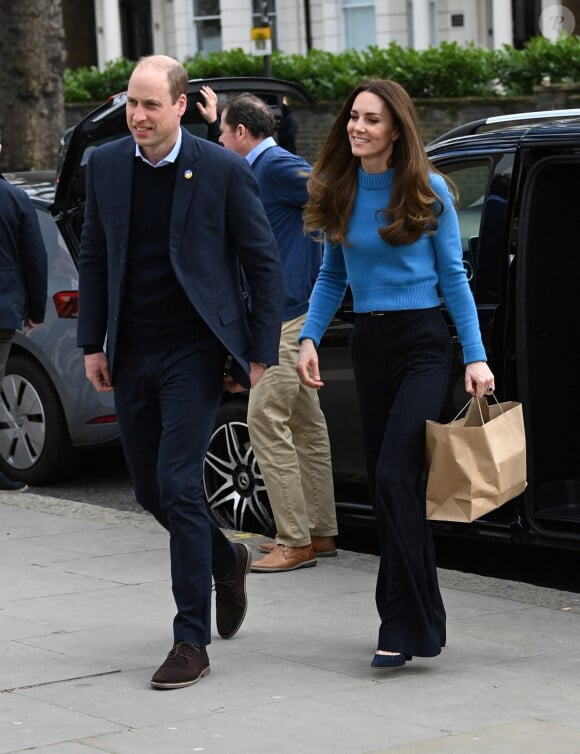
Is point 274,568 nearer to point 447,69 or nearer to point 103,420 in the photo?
point 103,420

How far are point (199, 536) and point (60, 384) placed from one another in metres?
4.10

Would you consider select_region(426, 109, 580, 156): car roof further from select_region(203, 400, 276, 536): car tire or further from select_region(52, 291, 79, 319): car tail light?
select_region(52, 291, 79, 319): car tail light

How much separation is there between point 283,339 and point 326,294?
4.18ft

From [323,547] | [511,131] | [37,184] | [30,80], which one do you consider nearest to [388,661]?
[323,547]

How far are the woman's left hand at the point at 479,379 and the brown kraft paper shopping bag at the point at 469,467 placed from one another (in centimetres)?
4

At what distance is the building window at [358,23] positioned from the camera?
3941 centimetres

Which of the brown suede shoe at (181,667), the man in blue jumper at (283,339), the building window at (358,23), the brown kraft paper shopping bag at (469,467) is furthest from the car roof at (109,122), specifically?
the building window at (358,23)

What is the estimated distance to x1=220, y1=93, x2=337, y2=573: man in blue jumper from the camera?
6.98 m

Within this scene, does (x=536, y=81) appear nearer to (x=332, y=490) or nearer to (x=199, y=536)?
(x=332, y=490)

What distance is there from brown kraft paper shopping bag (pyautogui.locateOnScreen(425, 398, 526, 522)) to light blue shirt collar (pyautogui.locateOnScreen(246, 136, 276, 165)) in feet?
7.14

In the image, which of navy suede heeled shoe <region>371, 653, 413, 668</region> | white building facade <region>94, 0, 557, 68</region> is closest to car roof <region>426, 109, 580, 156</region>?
navy suede heeled shoe <region>371, 653, 413, 668</region>

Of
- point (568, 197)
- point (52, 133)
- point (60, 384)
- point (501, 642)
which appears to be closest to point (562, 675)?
point (501, 642)

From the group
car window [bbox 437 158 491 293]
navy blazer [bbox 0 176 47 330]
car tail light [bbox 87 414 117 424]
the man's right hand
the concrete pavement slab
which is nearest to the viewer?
the concrete pavement slab

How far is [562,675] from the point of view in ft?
17.2
